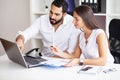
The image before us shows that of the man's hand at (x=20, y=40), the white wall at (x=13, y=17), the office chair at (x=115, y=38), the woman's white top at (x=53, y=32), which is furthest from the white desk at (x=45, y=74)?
the white wall at (x=13, y=17)

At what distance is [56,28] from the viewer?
2.45m

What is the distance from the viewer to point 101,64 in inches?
69.4

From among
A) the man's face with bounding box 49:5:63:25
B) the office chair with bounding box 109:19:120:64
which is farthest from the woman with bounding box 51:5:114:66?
the man's face with bounding box 49:5:63:25

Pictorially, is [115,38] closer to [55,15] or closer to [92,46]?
[92,46]

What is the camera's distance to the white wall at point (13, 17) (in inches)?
146

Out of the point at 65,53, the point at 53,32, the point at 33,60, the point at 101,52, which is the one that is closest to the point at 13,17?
the point at 53,32

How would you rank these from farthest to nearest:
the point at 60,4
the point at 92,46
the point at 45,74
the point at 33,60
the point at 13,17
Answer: the point at 13,17
the point at 60,4
the point at 92,46
the point at 33,60
the point at 45,74

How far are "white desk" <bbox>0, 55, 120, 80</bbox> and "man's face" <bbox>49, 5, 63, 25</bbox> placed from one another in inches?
30.5

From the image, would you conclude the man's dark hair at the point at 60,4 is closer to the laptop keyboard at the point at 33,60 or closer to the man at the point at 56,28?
the man at the point at 56,28

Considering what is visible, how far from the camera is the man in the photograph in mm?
2363

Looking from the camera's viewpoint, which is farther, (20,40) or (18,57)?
(20,40)

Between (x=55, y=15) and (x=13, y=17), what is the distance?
5.27 feet

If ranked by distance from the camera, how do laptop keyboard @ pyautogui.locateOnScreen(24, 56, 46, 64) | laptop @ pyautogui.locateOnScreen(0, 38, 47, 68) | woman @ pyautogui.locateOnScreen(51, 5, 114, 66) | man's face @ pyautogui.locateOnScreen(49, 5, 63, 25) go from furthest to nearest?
man's face @ pyautogui.locateOnScreen(49, 5, 63, 25), woman @ pyautogui.locateOnScreen(51, 5, 114, 66), laptop keyboard @ pyautogui.locateOnScreen(24, 56, 46, 64), laptop @ pyautogui.locateOnScreen(0, 38, 47, 68)

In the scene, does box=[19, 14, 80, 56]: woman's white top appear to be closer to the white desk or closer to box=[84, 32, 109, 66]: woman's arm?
box=[84, 32, 109, 66]: woman's arm
